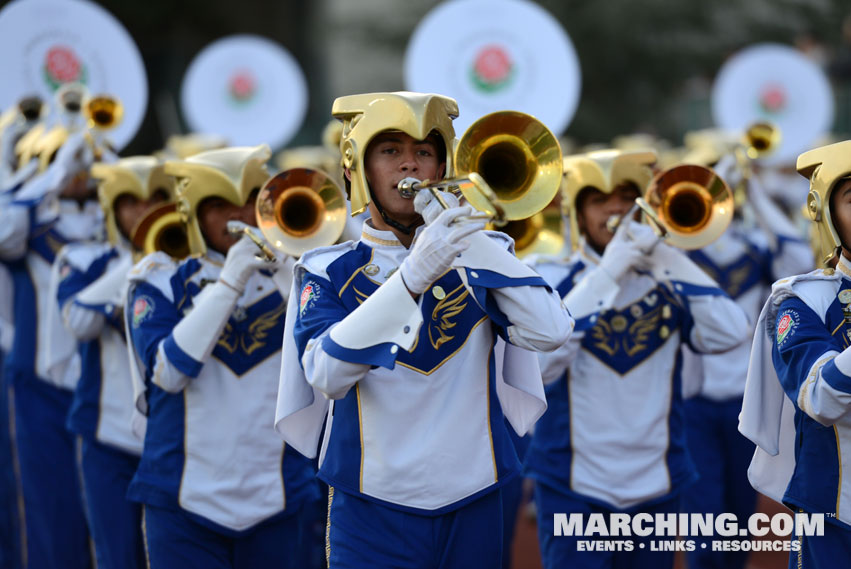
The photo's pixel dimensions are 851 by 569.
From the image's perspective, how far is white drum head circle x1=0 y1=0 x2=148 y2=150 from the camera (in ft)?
25.0

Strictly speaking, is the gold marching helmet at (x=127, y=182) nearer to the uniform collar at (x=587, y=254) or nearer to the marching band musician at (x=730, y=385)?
the uniform collar at (x=587, y=254)

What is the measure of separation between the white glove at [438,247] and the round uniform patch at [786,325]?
1039 mm

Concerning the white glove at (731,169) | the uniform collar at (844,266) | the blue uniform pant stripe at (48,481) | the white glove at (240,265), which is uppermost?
the uniform collar at (844,266)

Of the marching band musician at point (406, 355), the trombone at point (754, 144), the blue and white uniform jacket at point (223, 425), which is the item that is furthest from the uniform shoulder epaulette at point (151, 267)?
the trombone at point (754, 144)

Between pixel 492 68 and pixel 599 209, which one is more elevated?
pixel 492 68

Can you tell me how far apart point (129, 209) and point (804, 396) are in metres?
3.56

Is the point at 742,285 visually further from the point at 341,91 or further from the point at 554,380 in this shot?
the point at 341,91

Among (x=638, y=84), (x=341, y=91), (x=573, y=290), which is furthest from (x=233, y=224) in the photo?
(x=341, y=91)

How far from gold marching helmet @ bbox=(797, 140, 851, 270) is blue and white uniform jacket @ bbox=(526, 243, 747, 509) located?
112cm

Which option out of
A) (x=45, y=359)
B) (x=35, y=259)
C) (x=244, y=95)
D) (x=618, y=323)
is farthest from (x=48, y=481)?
(x=244, y=95)

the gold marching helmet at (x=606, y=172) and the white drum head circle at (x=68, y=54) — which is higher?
the white drum head circle at (x=68, y=54)

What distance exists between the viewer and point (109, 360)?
5.85m

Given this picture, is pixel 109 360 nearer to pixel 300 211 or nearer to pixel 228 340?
pixel 228 340

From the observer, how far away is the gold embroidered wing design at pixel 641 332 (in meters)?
4.98
